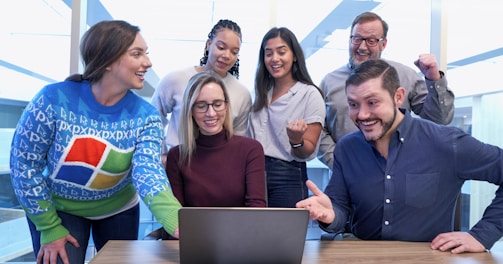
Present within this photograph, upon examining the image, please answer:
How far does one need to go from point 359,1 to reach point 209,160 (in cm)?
205

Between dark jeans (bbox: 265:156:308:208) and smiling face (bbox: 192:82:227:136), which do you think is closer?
smiling face (bbox: 192:82:227:136)

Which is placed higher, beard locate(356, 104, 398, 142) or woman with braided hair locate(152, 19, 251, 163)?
woman with braided hair locate(152, 19, 251, 163)

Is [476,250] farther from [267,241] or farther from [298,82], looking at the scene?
[298,82]

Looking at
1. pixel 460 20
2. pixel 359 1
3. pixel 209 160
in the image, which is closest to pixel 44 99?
pixel 209 160

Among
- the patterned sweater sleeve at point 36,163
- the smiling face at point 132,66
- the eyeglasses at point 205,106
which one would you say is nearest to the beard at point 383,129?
the eyeglasses at point 205,106

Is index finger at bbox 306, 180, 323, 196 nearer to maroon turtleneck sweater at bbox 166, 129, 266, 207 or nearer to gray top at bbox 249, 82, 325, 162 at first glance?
maroon turtleneck sweater at bbox 166, 129, 266, 207

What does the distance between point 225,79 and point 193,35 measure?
34.3 inches

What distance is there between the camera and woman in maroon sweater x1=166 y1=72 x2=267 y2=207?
1.69 m

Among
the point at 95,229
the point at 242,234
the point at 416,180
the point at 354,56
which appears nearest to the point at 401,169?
the point at 416,180

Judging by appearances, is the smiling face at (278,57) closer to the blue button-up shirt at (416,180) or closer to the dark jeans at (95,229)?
the blue button-up shirt at (416,180)

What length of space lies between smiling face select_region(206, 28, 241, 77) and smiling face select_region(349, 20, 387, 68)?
0.62 metres

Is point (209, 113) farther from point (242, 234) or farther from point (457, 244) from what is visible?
point (457, 244)

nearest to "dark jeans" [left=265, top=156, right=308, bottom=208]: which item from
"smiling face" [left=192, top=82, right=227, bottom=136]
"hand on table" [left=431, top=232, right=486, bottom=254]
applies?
"smiling face" [left=192, top=82, right=227, bottom=136]

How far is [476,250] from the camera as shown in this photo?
1.26m
